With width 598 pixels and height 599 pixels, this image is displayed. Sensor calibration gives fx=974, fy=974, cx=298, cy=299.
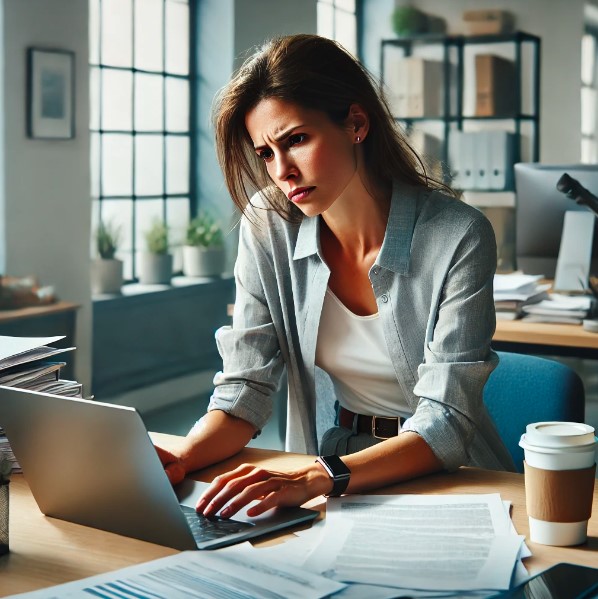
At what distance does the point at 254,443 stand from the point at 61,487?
119 inches

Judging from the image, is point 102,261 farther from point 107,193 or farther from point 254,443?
point 254,443

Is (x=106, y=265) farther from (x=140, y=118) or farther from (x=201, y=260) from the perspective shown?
(x=140, y=118)

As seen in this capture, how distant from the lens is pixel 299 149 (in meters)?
1.66

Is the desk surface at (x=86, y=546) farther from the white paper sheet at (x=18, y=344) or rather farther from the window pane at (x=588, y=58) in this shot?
the window pane at (x=588, y=58)

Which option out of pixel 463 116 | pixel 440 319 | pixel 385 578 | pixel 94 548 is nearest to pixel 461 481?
pixel 440 319

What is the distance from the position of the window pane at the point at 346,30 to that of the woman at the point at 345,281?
4711 mm

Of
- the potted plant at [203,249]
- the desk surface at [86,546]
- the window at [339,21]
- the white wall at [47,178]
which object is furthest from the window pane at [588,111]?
the desk surface at [86,546]

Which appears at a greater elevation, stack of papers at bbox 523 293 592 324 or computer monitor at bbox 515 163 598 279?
computer monitor at bbox 515 163 598 279

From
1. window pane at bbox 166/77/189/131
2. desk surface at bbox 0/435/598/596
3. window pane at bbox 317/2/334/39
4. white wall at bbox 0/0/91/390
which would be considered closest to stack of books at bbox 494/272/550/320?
desk surface at bbox 0/435/598/596

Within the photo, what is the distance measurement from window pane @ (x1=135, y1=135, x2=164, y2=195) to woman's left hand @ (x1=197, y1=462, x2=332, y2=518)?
4163mm

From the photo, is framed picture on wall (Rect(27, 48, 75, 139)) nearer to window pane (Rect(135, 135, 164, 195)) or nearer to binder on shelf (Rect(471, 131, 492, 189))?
window pane (Rect(135, 135, 164, 195))

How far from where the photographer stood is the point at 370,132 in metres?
1.81

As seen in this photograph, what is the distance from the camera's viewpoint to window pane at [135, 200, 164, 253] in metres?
5.29

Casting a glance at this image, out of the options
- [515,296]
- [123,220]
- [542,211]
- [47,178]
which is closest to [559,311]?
[515,296]
